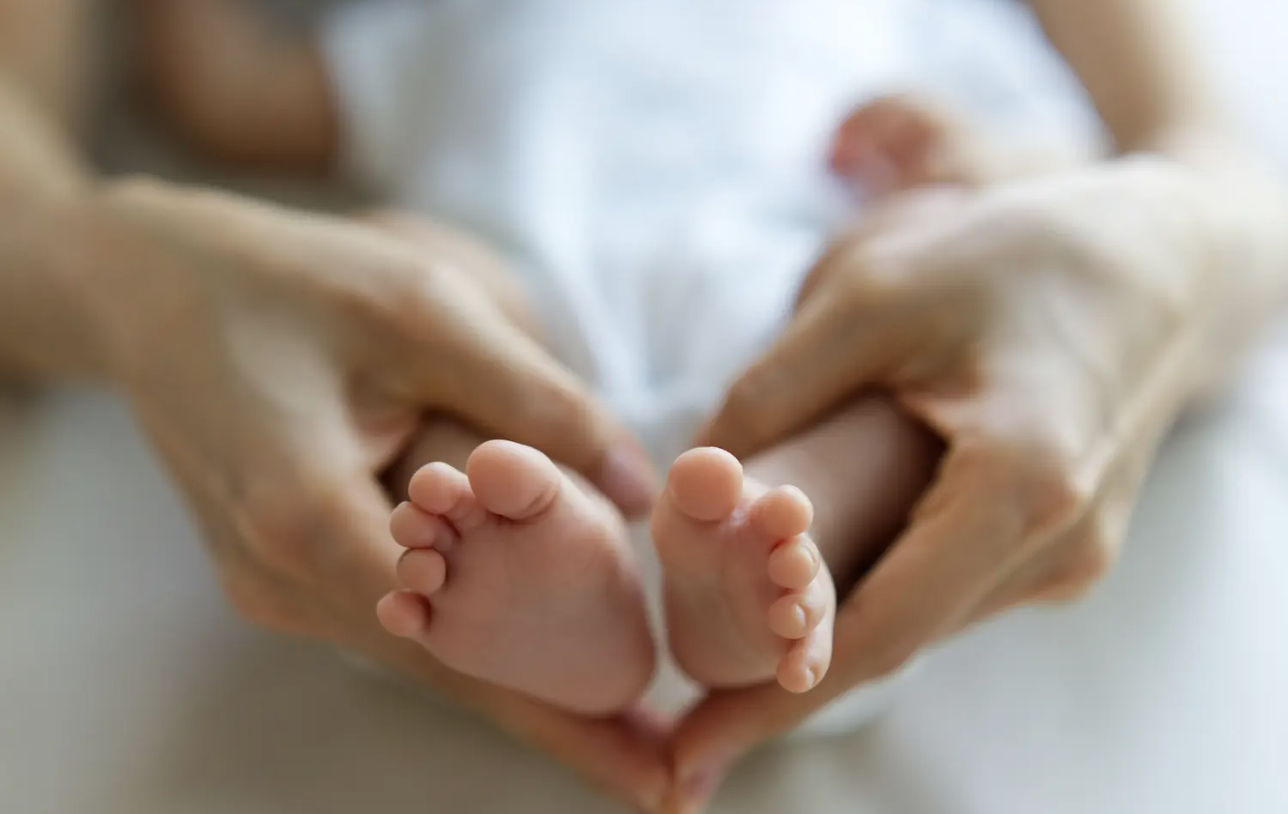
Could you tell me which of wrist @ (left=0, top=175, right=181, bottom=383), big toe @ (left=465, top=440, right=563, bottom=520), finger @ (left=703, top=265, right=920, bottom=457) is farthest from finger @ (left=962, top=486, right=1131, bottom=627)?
wrist @ (left=0, top=175, right=181, bottom=383)

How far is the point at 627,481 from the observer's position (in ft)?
1.54

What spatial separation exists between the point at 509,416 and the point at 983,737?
0.27 meters

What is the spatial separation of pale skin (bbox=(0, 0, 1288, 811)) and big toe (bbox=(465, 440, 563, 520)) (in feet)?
0.14

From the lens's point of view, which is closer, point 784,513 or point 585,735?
point 784,513

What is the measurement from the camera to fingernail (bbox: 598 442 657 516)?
0.47m

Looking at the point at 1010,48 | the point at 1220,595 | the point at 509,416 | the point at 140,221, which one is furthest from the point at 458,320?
the point at 1010,48

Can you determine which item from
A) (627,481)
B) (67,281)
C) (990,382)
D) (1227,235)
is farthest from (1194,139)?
(67,281)

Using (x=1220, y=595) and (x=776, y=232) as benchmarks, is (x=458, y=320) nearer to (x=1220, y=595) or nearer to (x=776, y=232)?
(x=776, y=232)

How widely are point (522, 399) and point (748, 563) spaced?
14 centimetres

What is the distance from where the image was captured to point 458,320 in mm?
466

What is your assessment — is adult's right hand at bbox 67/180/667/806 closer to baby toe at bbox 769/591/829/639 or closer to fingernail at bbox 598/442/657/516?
fingernail at bbox 598/442/657/516

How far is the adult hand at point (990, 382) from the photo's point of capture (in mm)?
424

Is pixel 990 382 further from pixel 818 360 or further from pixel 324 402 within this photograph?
pixel 324 402

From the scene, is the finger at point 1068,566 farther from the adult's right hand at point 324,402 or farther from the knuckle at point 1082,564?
the adult's right hand at point 324,402
